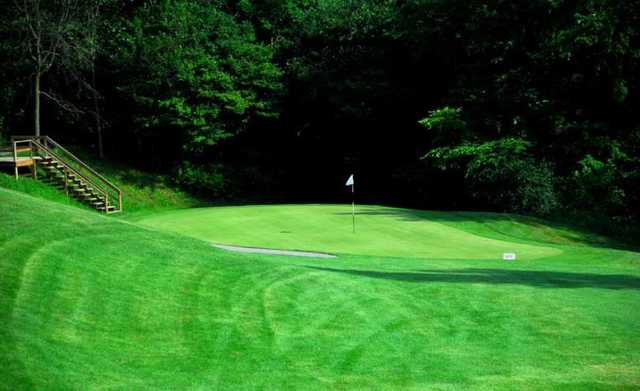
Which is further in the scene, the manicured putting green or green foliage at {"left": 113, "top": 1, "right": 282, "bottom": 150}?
green foliage at {"left": 113, "top": 1, "right": 282, "bottom": 150}

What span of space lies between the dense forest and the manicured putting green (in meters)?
9.46

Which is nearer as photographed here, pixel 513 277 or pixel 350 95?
pixel 513 277

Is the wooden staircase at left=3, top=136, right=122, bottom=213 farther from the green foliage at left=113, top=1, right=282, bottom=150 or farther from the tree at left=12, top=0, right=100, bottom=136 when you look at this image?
the green foliage at left=113, top=1, right=282, bottom=150

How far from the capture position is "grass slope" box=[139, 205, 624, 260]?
21422mm

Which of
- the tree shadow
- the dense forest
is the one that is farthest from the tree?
the tree shadow

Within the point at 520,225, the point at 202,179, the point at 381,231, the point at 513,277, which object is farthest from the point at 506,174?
the point at 513,277

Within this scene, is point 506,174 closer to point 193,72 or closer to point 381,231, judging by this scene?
point 381,231

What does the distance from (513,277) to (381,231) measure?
9.84m

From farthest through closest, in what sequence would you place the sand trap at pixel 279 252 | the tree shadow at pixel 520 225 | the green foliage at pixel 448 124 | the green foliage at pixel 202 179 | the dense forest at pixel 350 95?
the green foliage at pixel 202 179 → the green foliage at pixel 448 124 → the dense forest at pixel 350 95 → the tree shadow at pixel 520 225 → the sand trap at pixel 279 252

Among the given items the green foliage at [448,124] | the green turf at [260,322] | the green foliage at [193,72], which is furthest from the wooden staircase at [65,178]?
the green turf at [260,322]

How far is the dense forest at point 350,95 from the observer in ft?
117

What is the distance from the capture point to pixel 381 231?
24125 millimetres

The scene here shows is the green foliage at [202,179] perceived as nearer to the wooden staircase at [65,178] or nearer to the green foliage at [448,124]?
the wooden staircase at [65,178]

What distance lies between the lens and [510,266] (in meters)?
17.0
